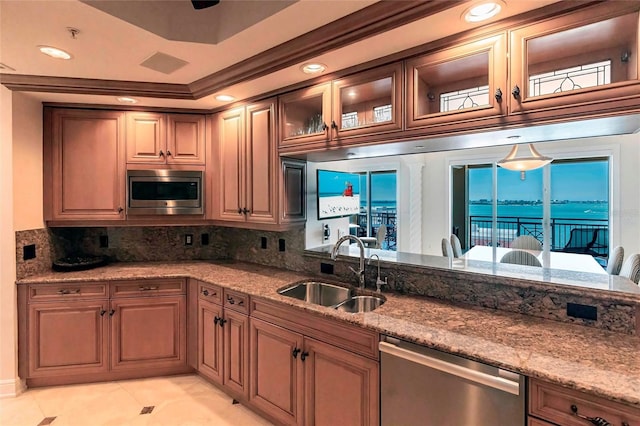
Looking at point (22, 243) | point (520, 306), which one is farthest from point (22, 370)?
point (520, 306)

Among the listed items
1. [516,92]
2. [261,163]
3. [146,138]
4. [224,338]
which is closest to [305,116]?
[261,163]

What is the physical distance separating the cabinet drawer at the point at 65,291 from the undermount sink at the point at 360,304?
203cm

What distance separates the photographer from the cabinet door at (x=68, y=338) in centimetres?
266

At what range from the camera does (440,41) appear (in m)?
1.76

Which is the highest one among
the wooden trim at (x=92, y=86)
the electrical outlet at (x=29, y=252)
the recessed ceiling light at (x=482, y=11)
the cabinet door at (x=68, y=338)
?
the wooden trim at (x=92, y=86)

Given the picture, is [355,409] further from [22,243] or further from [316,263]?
[22,243]

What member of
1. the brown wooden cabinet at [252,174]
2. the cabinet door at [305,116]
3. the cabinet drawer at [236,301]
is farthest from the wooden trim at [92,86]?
the cabinet drawer at [236,301]

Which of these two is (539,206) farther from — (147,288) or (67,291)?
(67,291)

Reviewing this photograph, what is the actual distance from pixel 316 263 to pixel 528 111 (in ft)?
6.13

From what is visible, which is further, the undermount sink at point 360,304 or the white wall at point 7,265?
the white wall at point 7,265

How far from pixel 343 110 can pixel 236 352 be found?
75.4 inches

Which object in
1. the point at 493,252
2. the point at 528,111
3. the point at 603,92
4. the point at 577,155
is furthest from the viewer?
the point at 577,155

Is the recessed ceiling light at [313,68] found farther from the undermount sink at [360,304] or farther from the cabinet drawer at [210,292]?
the cabinet drawer at [210,292]

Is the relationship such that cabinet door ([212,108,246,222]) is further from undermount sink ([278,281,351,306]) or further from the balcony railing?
the balcony railing
